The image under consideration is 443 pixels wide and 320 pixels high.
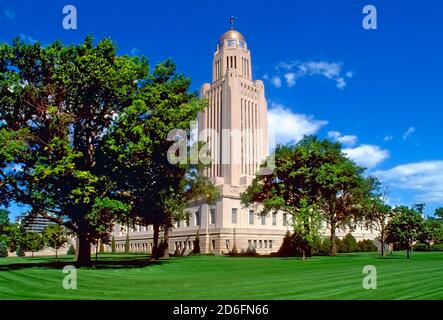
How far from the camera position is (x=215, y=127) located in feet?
356

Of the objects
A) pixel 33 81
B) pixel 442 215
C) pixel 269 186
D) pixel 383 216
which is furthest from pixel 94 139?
pixel 442 215

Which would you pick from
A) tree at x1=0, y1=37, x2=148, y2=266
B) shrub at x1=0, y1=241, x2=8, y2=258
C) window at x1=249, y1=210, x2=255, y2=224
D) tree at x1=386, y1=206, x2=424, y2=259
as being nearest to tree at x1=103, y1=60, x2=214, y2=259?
tree at x1=0, y1=37, x2=148, y2=266

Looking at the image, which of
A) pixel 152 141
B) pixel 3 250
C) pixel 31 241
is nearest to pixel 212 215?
pixel 31 241

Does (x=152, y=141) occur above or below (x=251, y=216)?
above

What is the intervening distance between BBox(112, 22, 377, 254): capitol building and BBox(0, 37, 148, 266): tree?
4198 cm

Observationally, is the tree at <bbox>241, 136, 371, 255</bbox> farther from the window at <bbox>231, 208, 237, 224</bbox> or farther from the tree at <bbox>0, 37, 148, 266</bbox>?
the tree at <bbox>0, 37, 148, 266</bbox>

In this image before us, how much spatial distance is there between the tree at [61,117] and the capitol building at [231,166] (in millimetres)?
41985

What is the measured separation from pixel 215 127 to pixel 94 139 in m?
79.4

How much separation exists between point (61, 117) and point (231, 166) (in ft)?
239

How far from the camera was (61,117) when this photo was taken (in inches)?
1059

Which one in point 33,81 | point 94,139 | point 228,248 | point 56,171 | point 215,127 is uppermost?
point 215,127

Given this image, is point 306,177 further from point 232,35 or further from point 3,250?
point 232,35

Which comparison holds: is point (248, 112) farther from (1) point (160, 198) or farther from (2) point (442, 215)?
(2) point (442, 215)

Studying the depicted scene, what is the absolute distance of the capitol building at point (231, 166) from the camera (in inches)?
2788
